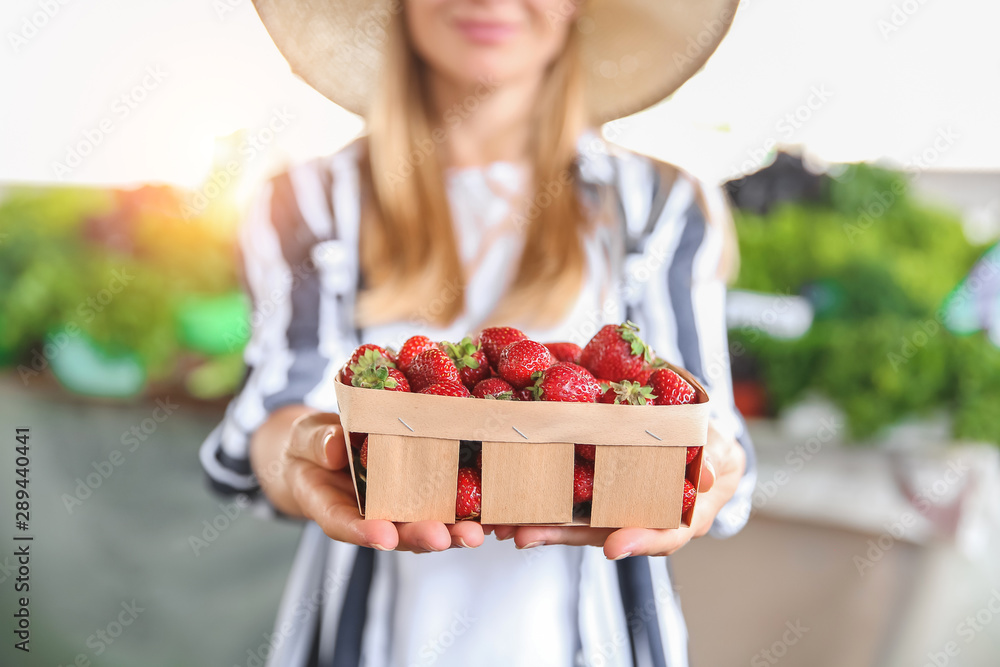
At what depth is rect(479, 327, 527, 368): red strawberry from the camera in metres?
0.82

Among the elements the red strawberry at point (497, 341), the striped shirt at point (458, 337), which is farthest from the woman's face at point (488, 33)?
the red strawberry at point (497, 341)

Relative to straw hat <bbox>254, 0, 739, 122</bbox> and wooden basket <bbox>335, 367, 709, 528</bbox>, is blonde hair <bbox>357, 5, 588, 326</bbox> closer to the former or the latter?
straw hat <bbox>254, 0, 739, 122</bbox>

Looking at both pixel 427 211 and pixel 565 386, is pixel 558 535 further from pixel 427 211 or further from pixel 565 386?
pixel 427 211

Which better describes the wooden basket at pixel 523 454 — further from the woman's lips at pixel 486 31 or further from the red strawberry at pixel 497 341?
the woman's lips at pixel 486 31

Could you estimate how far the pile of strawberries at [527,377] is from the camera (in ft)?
2.32

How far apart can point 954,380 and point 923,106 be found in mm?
705

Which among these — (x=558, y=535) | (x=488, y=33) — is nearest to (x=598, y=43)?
(x=488, y=33)

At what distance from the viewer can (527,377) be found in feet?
2.43

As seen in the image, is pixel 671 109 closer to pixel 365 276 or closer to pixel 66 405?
pixel 365 276

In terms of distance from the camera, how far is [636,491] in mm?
708

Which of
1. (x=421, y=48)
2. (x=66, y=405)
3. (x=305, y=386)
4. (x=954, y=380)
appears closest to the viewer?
(x=305, y=386)

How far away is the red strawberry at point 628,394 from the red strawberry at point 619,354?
0.20 ft

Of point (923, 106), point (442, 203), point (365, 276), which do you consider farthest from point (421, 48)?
point (923, 106)

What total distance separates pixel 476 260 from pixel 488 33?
1.20 ft
